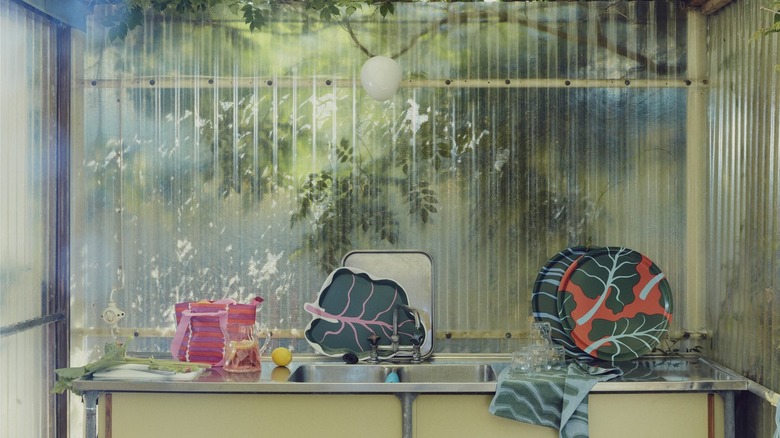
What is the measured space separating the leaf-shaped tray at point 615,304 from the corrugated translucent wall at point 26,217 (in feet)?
5.69

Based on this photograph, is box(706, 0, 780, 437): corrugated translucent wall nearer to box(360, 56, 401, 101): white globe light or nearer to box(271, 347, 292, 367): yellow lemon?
box(360, 56, 401, 101): white globe light

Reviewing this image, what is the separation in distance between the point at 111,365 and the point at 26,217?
568 millimetres

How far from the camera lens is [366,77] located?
2721mm

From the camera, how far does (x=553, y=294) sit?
2.76 metres

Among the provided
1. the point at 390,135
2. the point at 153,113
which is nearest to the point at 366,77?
the point at 390,135

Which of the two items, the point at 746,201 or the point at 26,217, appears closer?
the point at 746,201

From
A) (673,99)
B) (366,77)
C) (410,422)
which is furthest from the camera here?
(673,99)

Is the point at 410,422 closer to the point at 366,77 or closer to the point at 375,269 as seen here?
the point at 375,269

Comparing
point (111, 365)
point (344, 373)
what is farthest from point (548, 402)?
point (111, 365)

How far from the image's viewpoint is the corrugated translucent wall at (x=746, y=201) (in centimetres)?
232

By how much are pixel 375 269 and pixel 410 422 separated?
65cm

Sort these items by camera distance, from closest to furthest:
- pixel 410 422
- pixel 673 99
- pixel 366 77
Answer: pixel 410 422, pixel 366 77, pixel 673 99

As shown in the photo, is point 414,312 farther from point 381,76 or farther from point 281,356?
point 381,76

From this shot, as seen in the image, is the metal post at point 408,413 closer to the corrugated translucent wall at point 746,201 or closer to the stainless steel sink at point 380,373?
the stainless steel sink at point 380,373
